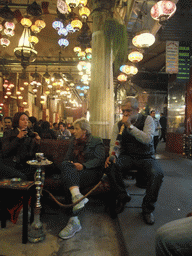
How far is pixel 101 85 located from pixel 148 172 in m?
3.72

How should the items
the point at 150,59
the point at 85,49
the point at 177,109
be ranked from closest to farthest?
1. the point at 85,49
2. the point at 177,109
3. the point at 150,59

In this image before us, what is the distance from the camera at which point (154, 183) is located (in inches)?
99.4

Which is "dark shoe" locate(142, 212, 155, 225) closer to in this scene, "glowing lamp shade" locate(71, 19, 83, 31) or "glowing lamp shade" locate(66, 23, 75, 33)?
"glowing lamp shade" locate(71, 19, 83, 31)

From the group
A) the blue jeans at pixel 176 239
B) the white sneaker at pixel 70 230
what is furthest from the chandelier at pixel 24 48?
the blue jeans at pixel 176 239

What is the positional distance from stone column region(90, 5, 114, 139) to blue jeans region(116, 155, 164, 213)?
2.85 metres

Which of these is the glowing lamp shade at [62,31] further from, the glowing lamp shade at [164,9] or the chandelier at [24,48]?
the glowing lamp shade at [164,9]

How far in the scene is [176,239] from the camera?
0.94m

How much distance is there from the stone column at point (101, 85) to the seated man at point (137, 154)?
8.67 feet

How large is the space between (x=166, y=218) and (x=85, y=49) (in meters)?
7.94

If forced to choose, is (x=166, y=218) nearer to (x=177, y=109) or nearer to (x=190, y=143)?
(x=190, y=143)

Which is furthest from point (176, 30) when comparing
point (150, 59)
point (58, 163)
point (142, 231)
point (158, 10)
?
point (142, 231)

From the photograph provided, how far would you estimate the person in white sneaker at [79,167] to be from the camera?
2424 millimetres

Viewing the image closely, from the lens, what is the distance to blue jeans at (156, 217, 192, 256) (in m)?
0.91

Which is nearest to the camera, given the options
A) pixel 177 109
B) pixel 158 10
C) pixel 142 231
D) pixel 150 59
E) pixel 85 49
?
pixel 142 231
